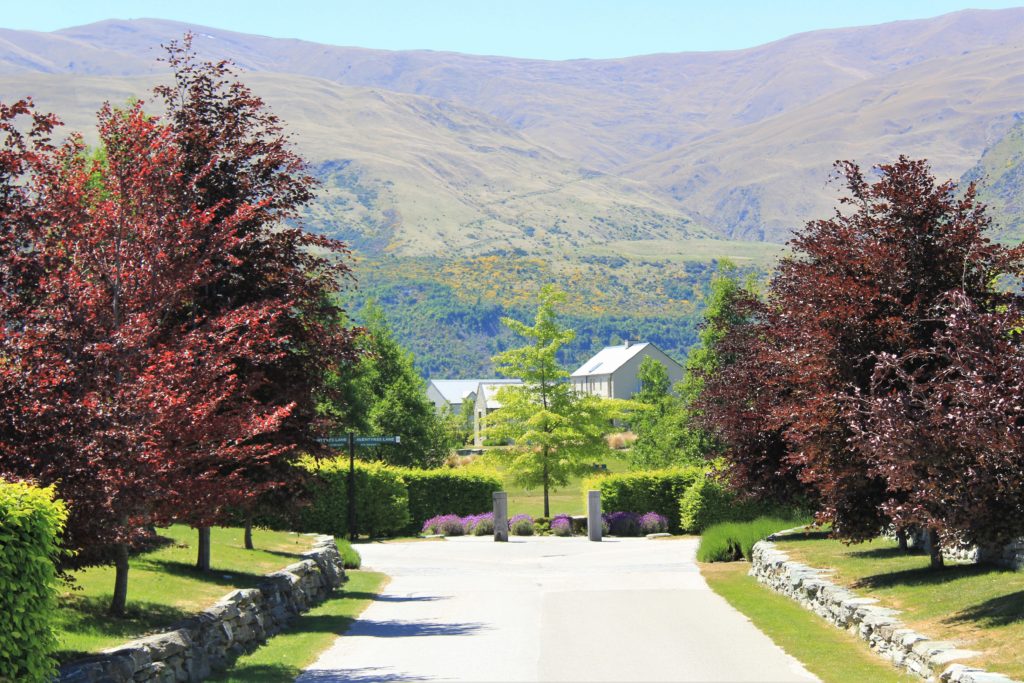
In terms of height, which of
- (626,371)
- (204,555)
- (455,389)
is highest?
(626,371)

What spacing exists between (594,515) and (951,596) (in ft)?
77.8

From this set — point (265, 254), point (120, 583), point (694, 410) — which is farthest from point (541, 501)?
point (120, 583)

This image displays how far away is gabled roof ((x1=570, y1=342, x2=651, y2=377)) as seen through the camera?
12025 cm

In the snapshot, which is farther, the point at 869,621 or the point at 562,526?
the point at 562,526

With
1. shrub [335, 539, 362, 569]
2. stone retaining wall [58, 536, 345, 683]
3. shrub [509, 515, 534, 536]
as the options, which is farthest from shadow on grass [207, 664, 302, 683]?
shrub [509, 515, 534, 536]

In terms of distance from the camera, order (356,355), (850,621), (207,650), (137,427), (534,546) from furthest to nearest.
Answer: (534,546) → (356,355) → (850,621) → (207,650) → (137,427)

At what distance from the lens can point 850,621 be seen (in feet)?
50.9

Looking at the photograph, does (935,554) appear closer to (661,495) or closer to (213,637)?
(213,637)

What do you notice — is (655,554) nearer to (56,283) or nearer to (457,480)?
(457,480)

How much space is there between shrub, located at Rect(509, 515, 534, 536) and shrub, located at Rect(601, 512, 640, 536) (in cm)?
262

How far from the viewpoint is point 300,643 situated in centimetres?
1583

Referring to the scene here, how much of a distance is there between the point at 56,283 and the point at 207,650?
4210mm

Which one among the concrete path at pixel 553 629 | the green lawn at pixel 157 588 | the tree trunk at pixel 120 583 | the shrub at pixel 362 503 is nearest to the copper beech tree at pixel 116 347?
the tree trunk at pixel 120 583

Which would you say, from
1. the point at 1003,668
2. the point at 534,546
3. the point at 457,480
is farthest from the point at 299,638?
the point at 457,480
